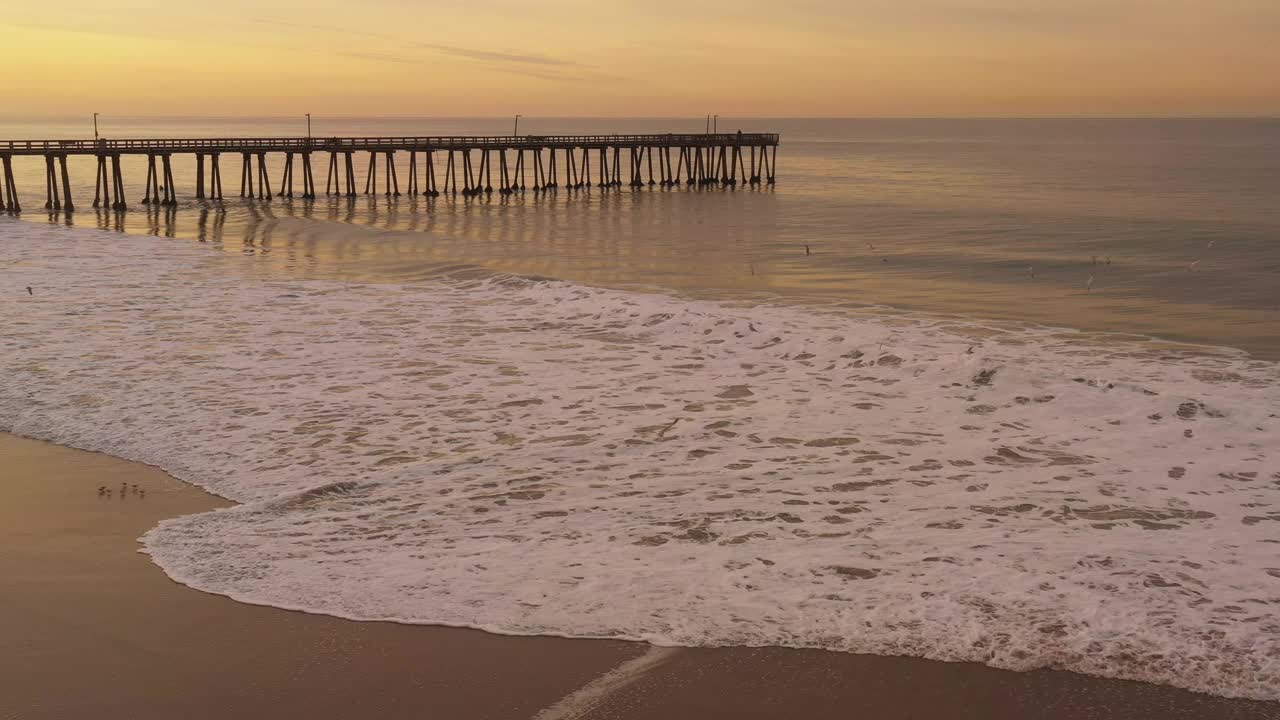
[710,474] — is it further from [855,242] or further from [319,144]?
[319,144]

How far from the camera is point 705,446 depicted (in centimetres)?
1145

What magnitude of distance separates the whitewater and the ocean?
0.04 metres

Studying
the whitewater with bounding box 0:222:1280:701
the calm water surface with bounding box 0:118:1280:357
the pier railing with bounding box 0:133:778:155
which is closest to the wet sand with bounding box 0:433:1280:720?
the whitewater with bounding box 0:222:1280:701

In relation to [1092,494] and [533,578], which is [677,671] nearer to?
[533,578]

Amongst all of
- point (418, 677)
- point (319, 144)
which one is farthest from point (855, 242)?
point (418, 677)

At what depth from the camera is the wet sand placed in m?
6.08

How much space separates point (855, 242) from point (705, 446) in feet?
101

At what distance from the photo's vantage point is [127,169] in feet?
326

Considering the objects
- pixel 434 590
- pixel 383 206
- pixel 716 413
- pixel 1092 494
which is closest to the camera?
pixel 434 590

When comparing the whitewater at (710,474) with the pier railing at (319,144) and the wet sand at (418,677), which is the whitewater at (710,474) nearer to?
the wet sand at (418,677)

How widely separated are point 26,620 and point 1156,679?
6.98 meters

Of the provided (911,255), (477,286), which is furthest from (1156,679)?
(911,255)

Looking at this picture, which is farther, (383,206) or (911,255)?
(383,206)

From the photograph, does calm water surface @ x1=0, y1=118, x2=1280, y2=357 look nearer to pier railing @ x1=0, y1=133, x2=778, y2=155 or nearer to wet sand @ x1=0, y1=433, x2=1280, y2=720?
pier railing @ x1=0, y1=133, x2=778, y2=155
